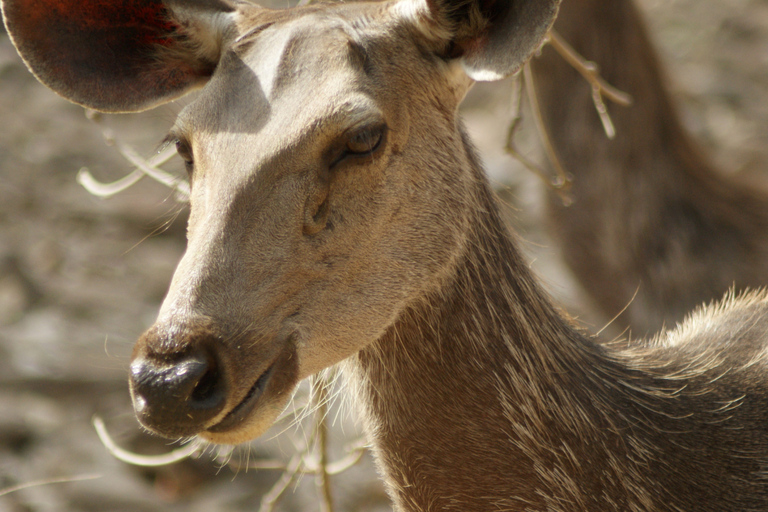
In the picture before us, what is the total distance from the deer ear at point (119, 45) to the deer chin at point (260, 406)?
111cm

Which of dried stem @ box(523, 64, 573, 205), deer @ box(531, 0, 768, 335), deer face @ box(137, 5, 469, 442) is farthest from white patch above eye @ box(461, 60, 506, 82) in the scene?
deer @ box(531, 0, 768, 335)

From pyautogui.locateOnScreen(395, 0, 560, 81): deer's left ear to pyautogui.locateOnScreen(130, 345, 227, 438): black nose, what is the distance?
1111mm

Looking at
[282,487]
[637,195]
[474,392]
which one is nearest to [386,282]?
[474,392]

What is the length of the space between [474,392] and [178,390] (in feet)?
3.26

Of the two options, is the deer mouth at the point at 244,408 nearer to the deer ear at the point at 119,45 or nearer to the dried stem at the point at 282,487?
the deer ear at the point at 119,45

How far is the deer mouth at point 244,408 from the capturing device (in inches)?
82.7

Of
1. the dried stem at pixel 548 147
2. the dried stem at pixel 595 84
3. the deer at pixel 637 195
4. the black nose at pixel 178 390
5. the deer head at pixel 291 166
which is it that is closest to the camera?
the black nose at pixel 178 390

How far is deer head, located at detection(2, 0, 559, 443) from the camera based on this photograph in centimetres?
208

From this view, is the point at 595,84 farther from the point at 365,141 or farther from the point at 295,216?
the point at 295,216

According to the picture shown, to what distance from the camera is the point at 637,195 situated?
18.2 ft

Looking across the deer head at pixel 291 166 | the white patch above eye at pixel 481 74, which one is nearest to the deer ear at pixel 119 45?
the deer head at pixel 291 166

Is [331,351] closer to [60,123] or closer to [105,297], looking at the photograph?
[105,297]

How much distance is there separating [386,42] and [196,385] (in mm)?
→ 1157

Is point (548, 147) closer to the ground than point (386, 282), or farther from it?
closer to the ground
